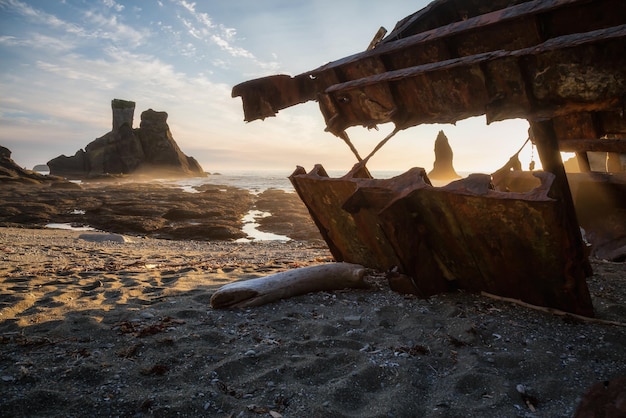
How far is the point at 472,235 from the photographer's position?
2.89 metres

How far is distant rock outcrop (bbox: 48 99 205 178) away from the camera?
178 feet

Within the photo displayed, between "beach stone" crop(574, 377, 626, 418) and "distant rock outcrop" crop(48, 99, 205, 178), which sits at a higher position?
"distant rock outcrop" crop(48, 99, 205, 178)

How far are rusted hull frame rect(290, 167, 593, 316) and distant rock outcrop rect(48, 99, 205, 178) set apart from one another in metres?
57.2

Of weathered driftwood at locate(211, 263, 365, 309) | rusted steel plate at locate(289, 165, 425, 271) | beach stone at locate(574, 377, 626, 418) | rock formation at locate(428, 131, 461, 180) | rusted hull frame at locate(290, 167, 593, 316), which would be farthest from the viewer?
rock formation at locate(428, 131, 461, 180)

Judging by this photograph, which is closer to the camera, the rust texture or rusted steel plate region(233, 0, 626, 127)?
the rust texture

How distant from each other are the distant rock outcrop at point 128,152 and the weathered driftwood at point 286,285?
56527 millimetres

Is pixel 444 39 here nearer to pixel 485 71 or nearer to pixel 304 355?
pixel 485 71

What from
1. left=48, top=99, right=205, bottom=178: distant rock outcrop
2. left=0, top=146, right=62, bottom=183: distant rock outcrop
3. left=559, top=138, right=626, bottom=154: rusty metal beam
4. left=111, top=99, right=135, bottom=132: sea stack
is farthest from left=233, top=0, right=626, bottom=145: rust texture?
left=111, top=99, right=135, bottom=132: sea stack

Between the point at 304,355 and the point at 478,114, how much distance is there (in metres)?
2.32

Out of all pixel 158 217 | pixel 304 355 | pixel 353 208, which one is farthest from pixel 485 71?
pixel 158 217

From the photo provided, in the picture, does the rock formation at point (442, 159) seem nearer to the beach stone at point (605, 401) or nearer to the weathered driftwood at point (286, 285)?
the weathered driftwood at point (286, 285)

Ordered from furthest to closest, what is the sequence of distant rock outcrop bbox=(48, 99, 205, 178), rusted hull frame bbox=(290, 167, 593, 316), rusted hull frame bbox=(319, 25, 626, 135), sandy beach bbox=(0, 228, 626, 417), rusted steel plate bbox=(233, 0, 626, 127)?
distant rock outcrop bbox=(48, 99, 205, 178)
rusted steel plate bbox=(233, 0, 626, 127)
rusted hull frame bbox=(290, 167, 593, 316)
rusted hull frame bbox=(319, 25, 626, 135)
sandy beach bbox=(0, 228, 626, 417)

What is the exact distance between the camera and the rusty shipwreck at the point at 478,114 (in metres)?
2.48

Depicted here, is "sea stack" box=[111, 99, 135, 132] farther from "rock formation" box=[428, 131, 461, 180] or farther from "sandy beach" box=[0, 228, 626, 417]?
"rock formation" box=[428, 131, 461, 180]
